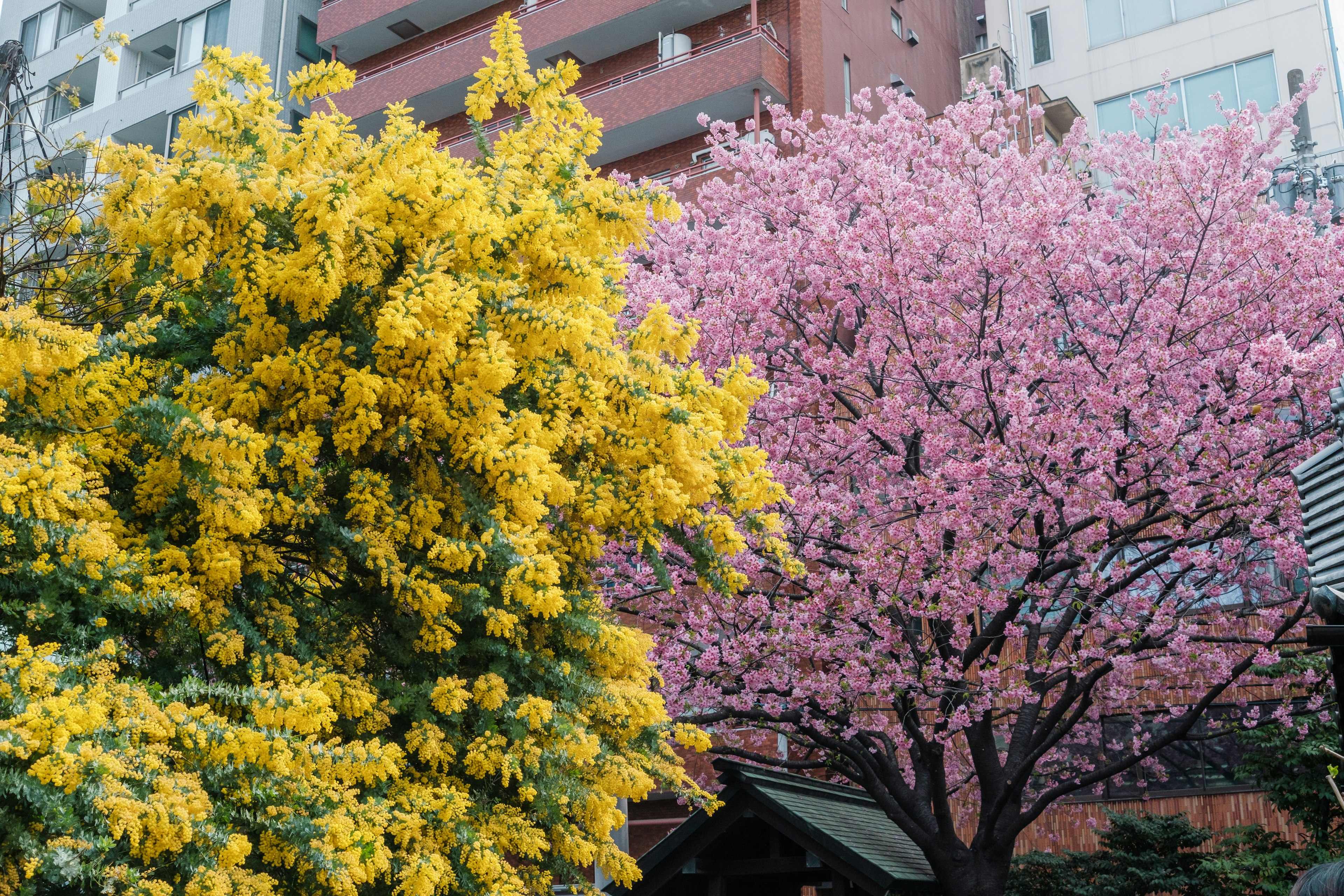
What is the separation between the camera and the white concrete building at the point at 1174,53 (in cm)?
2430

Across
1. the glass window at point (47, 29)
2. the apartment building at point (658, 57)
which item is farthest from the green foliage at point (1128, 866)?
the glass window at point (47, 29)

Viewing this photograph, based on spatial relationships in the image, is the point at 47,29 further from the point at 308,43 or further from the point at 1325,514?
the point at 1325,514

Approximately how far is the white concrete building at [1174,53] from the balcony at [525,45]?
25.8ft

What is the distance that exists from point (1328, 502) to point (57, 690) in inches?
268

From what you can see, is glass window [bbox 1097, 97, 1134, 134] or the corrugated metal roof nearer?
the corrugated metal roof

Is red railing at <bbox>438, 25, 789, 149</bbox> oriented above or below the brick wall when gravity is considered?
below

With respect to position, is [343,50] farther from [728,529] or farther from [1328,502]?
[1328,502]

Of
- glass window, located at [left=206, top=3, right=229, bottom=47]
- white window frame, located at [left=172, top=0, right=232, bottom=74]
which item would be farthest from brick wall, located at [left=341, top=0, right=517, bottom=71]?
white window frame, located at [left=172, top=0, right=232, bottom=74]

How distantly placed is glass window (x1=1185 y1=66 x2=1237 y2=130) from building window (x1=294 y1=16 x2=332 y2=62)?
19449mm

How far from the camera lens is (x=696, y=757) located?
19.8m

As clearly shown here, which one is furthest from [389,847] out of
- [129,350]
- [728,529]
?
[129,350]

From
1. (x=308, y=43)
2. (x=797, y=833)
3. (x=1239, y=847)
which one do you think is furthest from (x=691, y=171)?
(x=1239, y=847)

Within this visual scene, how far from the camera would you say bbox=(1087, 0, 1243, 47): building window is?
25891 mm

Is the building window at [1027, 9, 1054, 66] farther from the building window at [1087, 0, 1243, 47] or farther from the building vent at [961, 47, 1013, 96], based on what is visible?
the building vent at [961, 47, 1013, 96]
